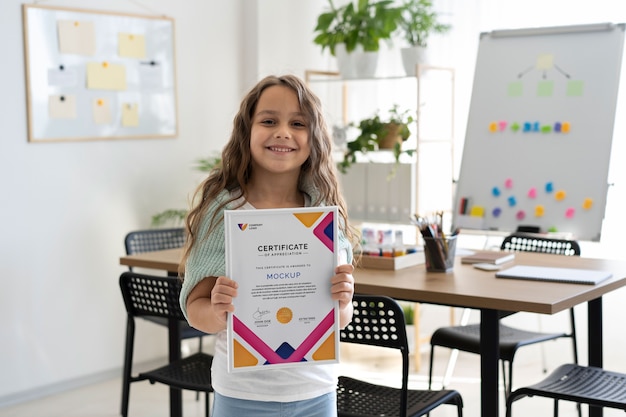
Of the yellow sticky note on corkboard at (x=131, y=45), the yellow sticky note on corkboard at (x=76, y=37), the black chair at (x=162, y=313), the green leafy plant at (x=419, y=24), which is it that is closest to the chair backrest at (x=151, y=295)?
the black chair at (x=162, y=313)

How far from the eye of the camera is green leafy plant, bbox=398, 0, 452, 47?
191 inches

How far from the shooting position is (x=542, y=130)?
4395 mm

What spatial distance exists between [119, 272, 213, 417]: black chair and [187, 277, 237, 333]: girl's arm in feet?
3.61

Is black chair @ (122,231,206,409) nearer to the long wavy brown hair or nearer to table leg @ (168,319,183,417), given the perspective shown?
table leg @ (168,319,183,417)

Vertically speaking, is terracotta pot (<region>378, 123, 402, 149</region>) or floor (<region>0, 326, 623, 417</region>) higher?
terracotta pot (<region>378, 123, 402, 149</region>)

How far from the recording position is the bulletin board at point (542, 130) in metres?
4.24

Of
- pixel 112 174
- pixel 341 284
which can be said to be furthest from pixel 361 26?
pixel 341 284

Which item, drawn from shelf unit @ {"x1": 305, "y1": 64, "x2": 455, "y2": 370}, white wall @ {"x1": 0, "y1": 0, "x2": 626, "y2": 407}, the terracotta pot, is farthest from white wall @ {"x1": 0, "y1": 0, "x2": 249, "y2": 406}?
the terracotta pot

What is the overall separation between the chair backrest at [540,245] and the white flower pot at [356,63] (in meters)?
1.49

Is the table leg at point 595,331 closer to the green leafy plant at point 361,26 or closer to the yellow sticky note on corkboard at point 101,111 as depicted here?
the green leafy plant at point 361,26

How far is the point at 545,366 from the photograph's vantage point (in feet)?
15.6

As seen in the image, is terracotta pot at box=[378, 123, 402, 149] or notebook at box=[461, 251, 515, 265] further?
terracotta pot at box=[378, 123, 402, 149]

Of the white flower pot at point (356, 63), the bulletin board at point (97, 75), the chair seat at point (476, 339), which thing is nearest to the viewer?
the chair seat at point (476, 339)

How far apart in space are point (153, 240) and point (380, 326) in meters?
1.92
